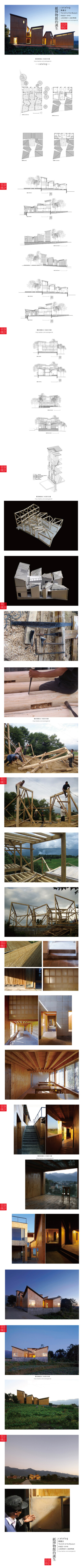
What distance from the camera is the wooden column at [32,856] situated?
798 centimetres

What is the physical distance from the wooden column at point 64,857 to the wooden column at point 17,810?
40cm

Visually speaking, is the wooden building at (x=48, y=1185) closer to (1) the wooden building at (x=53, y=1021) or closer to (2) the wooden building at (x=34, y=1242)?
(2) the wooden building at (x=34, y=1242)

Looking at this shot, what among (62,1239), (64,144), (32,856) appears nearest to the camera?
(62,1239)

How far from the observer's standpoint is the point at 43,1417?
753cm

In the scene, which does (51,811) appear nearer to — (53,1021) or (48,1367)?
(53,1021)

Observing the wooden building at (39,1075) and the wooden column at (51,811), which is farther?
the wooden column at (51,811)

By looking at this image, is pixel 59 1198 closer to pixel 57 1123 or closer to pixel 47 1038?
pixel 57 1123

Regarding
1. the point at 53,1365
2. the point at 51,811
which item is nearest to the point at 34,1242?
the point at 53,1365

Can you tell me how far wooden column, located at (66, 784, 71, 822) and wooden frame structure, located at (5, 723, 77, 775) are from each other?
0.55 ft

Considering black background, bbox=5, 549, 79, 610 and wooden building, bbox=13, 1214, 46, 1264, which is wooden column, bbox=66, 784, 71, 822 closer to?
black background, bbox=5, 549, 79, 610

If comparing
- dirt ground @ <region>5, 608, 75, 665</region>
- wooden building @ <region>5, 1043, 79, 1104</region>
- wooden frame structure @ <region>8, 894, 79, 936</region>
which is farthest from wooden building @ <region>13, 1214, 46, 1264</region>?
dirt ground @ <region>5, 608, 75, 665</region>

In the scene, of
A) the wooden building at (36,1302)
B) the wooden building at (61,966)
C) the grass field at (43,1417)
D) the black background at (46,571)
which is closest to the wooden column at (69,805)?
the wooden building at (61,966)

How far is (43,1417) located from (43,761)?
5358mm

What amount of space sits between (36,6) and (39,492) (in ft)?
13.7
